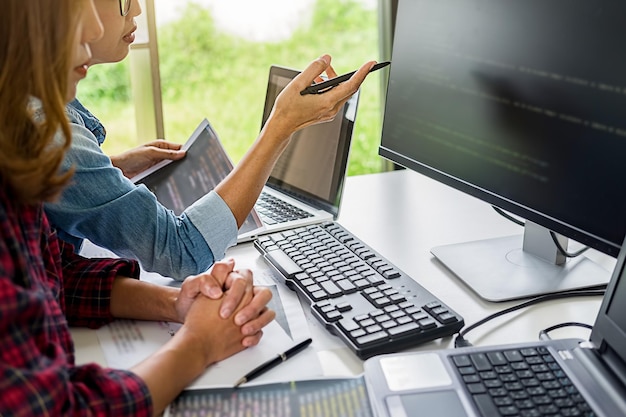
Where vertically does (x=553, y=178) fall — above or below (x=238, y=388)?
→ above

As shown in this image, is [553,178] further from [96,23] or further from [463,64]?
[96,23]


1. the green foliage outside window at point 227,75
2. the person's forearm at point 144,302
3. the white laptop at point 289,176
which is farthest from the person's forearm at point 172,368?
the green foliage outside window at point 227,75

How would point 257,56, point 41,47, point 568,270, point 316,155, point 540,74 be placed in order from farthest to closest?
point 257,56 < point 316,155 < point 568,270 < point 540,74 < point 41,47


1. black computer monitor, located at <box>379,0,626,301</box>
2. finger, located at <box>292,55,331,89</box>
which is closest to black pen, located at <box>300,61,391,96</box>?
finger, located at <box>292,55,331,89</box>

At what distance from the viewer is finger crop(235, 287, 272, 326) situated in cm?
87

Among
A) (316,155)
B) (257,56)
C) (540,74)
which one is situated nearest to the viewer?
(540,74)

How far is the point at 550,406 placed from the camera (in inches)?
27.9

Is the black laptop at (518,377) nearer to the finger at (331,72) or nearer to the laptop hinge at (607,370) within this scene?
the laptop hinge at (607,370)

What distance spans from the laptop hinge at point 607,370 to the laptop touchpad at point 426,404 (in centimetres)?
15

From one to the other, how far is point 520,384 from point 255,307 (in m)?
0.32

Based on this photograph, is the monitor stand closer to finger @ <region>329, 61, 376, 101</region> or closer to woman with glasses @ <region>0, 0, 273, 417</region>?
finger @ <region>329, 61, 376, 101</region>

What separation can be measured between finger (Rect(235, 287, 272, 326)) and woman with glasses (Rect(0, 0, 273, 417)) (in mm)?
50

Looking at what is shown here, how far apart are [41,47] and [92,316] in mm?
379

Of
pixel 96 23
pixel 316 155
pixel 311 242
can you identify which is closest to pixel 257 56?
pixel 316 155
